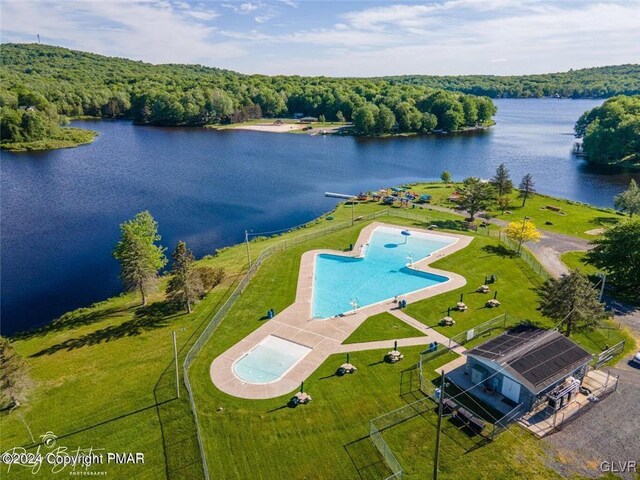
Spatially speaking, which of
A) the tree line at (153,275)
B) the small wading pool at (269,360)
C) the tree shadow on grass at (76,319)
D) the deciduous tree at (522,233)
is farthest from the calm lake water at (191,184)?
the deciduous tree at (522,233)

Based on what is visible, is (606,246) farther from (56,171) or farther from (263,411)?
(56,171)

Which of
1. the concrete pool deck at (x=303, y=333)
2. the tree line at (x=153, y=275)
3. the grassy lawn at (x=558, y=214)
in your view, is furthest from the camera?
the grassy lawn at (x=558, y=214)

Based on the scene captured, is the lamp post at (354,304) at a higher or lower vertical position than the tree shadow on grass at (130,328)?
higher

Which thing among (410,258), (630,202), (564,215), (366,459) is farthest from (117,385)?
(630,202)

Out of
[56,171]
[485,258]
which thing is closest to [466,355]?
[485,258]

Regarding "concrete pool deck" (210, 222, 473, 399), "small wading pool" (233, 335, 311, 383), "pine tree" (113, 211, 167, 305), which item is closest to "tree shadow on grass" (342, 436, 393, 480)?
"concrete pool deck" (210, 222, 473, 399)

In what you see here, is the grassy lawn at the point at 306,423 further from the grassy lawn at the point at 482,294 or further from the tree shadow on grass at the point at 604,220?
the tree shadow on grass at the point at 604,220
